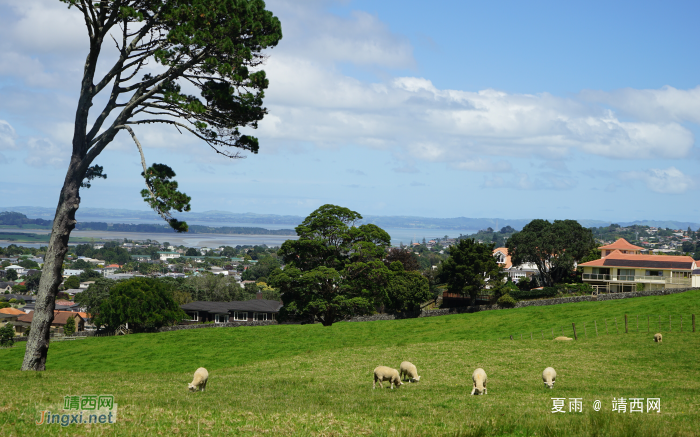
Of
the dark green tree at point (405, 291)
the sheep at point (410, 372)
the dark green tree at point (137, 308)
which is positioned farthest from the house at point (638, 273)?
the sheep at point (410, 372)

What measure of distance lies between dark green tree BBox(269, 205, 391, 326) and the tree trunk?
29.6m

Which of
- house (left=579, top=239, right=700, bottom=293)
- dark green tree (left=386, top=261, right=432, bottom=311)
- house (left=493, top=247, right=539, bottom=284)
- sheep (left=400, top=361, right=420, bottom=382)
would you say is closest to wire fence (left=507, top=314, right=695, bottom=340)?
sheep (left=400, top=361, right=420, bottom=382)

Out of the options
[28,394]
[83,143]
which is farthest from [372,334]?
[28,394]

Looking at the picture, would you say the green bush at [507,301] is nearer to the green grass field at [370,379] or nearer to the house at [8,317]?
the green grass field at [370,379]

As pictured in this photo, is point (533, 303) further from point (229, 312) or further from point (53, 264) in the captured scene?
point (53, 264)

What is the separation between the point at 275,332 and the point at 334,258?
13.4 meters

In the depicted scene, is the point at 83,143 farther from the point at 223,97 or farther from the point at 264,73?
the point at 264,73

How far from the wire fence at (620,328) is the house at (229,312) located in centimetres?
4759

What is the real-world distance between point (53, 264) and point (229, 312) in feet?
197

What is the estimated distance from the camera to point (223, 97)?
23.8m

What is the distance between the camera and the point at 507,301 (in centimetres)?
6894

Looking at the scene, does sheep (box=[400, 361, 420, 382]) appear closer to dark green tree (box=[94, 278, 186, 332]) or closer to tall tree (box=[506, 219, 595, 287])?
dark green tree (box=[94, 278, 186, 332])

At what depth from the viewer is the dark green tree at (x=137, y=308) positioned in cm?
5928

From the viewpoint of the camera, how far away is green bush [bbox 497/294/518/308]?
6862 centimetres
